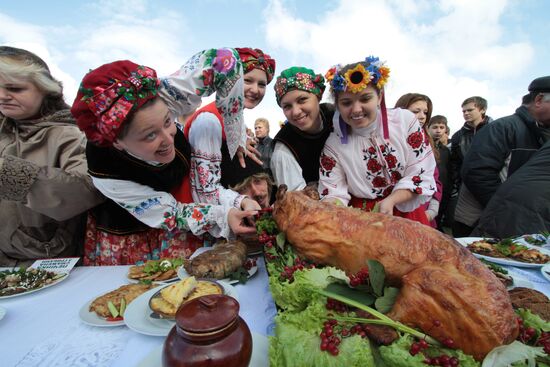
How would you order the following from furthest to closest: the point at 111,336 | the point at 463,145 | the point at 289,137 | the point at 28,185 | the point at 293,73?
the point at 463,145, the point at 289,137, the point at 293,73, the point at 28,185, the point at 111,336

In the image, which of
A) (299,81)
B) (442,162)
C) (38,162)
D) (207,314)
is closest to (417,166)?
(299,81)

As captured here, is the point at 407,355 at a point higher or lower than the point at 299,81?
lower

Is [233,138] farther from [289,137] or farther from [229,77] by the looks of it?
[289,137]

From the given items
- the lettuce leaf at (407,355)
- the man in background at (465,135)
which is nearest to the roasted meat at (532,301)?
the lettuce leaf at (407,355)

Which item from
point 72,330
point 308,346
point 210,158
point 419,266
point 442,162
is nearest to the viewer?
point 308,346

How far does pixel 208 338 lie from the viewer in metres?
0.62

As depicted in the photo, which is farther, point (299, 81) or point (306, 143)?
point (306, 143)

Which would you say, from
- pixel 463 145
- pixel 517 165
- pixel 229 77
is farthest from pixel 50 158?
pixel 463 145

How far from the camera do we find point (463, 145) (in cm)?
434

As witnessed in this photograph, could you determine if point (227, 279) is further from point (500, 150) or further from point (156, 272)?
point (500, 150)

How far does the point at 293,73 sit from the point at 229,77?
579mm

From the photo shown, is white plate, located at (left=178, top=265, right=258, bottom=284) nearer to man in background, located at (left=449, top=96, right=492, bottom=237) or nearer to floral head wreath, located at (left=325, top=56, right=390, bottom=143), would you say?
floral head wreath, located at (left=325, top=56, right=390, bottom=143)

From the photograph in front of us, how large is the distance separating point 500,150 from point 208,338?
11.7 ft

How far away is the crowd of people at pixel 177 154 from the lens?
1.49 metres
